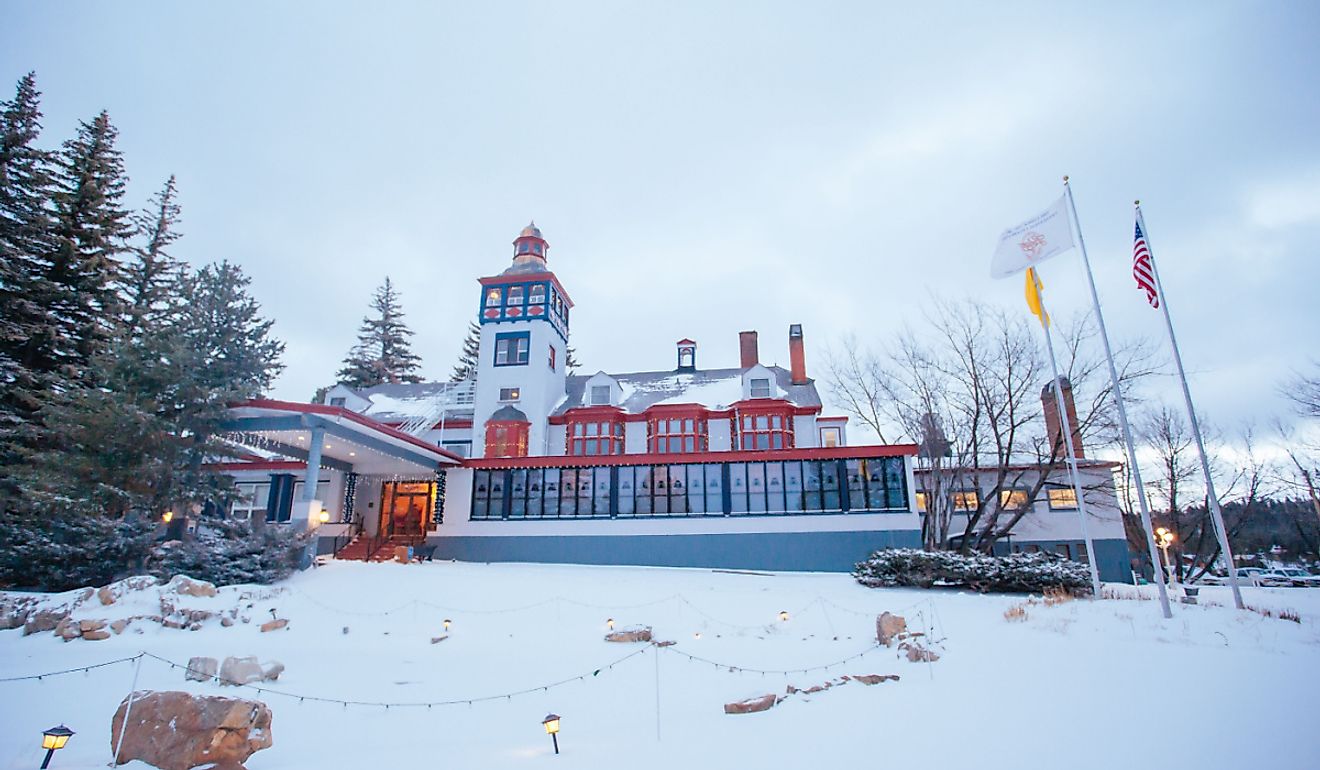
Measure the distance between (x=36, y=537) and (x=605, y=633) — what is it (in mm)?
15969

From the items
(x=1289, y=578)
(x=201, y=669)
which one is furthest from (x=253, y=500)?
(x=1289, y=578)

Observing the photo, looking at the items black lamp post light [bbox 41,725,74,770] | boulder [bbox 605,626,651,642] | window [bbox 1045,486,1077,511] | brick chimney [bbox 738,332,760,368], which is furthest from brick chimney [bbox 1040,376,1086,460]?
black lamp post light [bbox 41,725,74,770]

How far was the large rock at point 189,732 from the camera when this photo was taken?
6832 mm

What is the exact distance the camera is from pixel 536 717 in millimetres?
9078

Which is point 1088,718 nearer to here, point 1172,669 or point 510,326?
point 1172,669

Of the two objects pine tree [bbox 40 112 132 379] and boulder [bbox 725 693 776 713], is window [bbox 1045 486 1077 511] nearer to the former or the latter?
boulder [bbox 725 693 776 713]

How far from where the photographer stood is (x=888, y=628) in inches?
486

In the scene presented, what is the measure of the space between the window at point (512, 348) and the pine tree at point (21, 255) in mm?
17617

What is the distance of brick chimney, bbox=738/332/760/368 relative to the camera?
3653 cm

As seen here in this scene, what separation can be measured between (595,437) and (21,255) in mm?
22624

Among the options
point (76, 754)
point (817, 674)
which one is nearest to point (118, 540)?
point (76, 754)

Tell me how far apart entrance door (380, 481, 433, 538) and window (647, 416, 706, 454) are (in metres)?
11.3

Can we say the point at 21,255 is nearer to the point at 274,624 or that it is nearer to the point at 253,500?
the point at 253,500

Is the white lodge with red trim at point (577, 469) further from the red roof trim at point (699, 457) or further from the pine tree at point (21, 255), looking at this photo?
the pine tree at point (21, 255)
